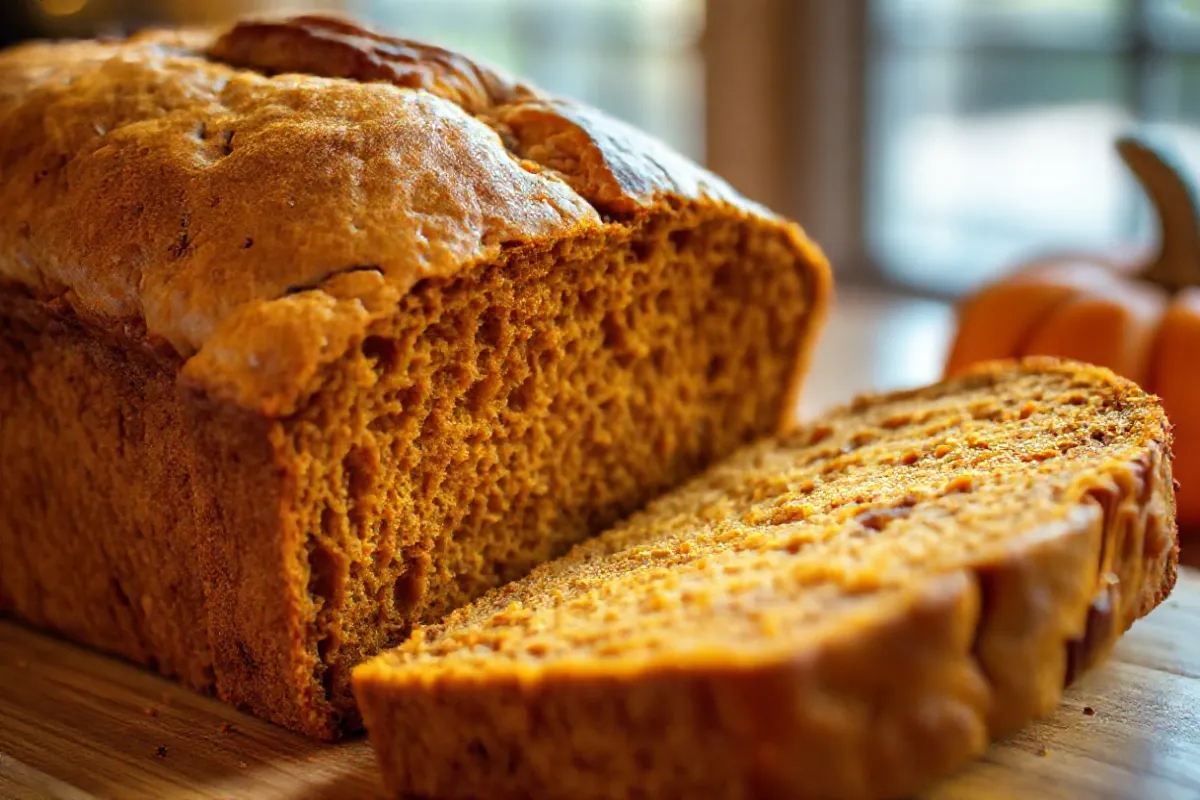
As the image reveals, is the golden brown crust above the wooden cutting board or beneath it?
above

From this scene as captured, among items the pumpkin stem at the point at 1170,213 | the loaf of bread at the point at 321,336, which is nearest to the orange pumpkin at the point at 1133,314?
the pumpkin stem at the point at 1170,213

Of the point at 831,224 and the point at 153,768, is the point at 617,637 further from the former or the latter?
the point at 831,224

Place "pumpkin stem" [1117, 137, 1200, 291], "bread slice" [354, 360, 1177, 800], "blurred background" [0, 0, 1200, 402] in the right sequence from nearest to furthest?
"bread slice" [354, 360, 1177, 800]
"pumpkin stem" [1117, 137, 1200, 291]
"blurred background" [0, 0, 1200, 402]

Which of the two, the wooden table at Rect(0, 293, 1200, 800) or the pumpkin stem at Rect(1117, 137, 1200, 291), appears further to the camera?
the pumpkin stem at Rect(1117, 137, 1200, 291)

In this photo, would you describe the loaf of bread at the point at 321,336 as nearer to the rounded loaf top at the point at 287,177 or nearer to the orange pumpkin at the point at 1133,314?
the rounded loaf top at the point at 287,177

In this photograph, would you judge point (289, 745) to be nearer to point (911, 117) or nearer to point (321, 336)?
point (321, 336)

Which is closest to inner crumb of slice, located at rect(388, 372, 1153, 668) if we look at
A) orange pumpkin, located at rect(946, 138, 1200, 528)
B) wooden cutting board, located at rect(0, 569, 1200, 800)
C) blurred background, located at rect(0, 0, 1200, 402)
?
wooden cutting board, located at rect(0, 569, 1200, 800)

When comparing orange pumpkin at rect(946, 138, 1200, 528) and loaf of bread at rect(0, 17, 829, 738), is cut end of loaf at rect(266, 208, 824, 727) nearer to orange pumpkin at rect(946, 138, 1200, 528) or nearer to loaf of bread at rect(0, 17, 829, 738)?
loaf of bread at rect(0, 17, 829, 738)
